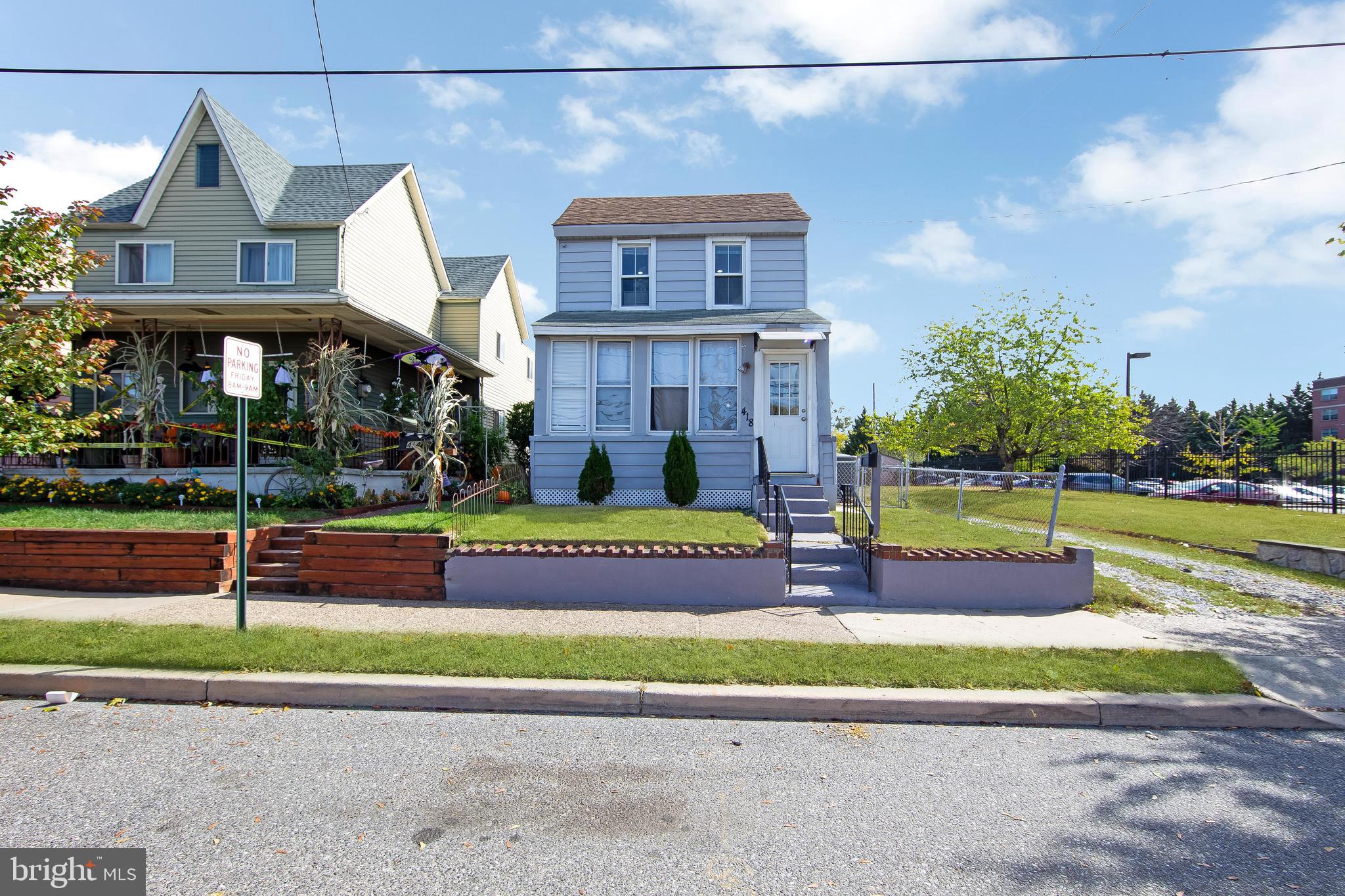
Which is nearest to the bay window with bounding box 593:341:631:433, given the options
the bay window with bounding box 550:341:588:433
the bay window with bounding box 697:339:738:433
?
the bay window with bounding box 550:341:588:433

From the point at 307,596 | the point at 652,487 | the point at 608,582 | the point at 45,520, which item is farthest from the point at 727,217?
the point at 45,520

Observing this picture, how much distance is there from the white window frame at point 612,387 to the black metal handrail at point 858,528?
181 inches

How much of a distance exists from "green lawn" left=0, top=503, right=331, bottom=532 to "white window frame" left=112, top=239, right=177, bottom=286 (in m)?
7.01

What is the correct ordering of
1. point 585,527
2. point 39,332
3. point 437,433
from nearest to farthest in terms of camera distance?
point 39,332 < point 585,527 < point 437,433

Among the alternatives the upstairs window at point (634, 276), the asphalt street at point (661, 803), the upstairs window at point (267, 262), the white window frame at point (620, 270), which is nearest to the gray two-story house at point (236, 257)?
the upstairs window at point (267, 262)

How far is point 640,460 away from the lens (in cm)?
1327

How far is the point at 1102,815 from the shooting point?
3604 millimetres

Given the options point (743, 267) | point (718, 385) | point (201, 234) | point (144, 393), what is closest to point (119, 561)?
point (144, 393)

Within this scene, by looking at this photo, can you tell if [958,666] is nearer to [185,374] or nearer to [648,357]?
[648,357]

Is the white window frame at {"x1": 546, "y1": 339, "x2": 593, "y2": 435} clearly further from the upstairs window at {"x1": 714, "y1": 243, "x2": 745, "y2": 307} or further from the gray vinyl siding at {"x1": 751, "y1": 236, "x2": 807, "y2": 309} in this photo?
the gray vinyl siding at {"x1": 751, "y1": 236, "x2": 807, "y2": 309}

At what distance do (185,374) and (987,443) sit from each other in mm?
24345

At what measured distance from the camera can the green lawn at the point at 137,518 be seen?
9.41 m

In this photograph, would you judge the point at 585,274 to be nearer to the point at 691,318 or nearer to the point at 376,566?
the point at 691,318

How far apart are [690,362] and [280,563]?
7.71 meters
